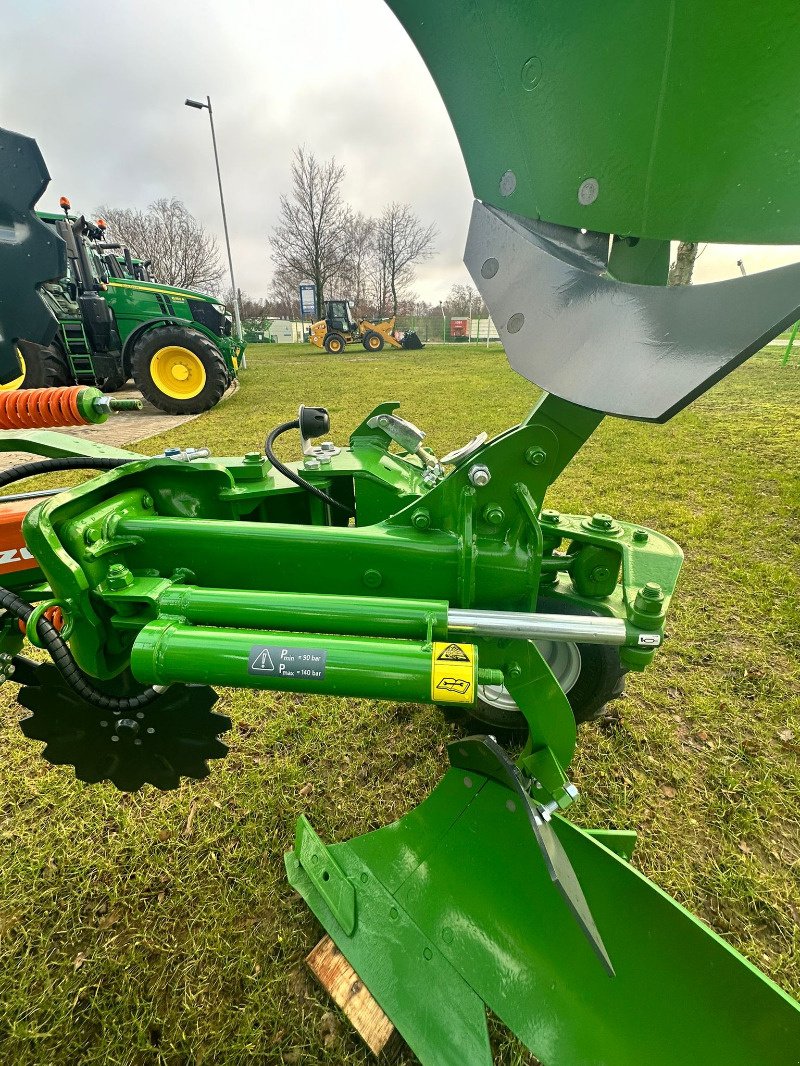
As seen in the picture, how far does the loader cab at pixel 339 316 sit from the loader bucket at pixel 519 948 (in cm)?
2707

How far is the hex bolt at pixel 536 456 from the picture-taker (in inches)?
57.7

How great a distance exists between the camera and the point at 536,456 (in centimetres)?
147

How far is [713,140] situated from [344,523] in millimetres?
1649

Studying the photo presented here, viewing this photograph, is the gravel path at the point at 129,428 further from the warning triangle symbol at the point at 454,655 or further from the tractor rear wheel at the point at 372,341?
the tractor rear wheel at the point at 372,341

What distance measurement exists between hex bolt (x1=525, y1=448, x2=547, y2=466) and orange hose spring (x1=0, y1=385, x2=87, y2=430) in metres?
1.38

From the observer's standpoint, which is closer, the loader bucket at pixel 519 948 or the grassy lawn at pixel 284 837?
the loader bucket at pixel 519 948

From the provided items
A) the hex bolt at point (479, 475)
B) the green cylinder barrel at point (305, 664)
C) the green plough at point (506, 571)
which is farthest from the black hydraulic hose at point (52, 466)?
the hex bolt at point (479, 475)

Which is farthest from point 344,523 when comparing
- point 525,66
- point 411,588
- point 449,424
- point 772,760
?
point 449,424

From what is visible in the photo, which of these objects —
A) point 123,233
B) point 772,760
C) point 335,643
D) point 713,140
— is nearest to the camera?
point 713,140

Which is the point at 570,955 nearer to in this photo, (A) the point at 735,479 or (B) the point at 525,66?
(B) the point at 525,66

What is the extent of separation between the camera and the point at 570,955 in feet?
4.92

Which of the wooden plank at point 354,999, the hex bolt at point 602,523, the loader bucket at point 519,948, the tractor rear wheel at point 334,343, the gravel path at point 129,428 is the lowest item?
the wooden plank at point 354,999

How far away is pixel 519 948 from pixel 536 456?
1.51 metres

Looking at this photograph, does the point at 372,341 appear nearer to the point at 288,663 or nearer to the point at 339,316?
the point at 339,316
